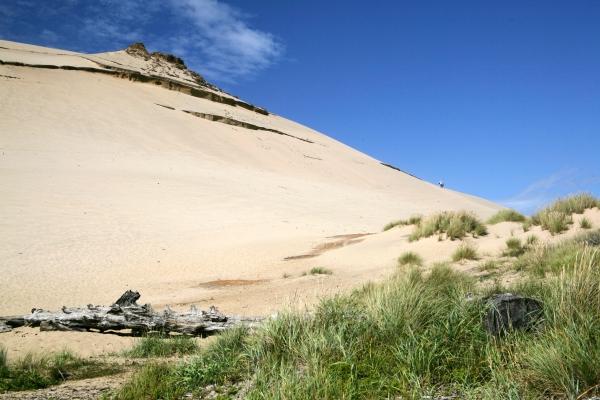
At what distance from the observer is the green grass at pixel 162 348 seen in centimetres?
512

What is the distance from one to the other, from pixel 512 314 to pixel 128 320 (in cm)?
501

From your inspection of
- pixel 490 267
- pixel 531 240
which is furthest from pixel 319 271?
pixel 531 240

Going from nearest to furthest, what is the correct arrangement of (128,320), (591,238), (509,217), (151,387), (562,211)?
(151,387), (128,320), (591,238), (562,211), (509,217)

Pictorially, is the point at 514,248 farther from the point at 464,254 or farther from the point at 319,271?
the point at 319,271

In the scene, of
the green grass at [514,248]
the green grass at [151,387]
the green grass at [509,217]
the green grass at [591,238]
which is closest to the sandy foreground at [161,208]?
the green grass at [514,248]

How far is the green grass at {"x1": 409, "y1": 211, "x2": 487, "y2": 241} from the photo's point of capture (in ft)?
40.1

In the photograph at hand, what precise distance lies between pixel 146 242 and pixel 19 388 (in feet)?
38.0

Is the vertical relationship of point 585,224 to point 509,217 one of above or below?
below

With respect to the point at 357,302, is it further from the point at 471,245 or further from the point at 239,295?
the point at 471,245

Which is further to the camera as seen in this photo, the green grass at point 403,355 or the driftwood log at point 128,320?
the driftwood log at point 128,320

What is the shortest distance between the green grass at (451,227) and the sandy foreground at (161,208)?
1.47ft

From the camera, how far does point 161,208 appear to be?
65.2ft

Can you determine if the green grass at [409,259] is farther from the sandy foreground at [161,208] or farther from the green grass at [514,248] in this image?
the green grass at [514,248]

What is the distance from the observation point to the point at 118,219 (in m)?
17.2
